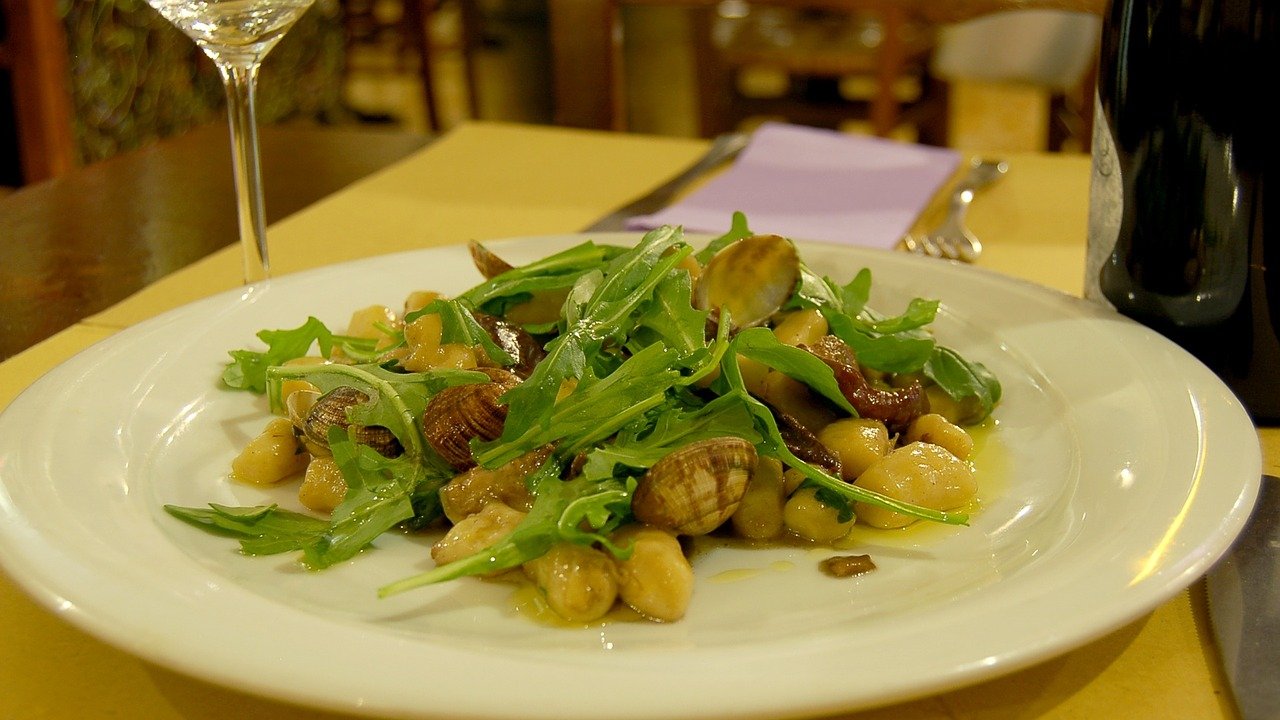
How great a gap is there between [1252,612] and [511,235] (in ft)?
4.06

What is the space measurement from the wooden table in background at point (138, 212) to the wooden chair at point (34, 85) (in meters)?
1.45

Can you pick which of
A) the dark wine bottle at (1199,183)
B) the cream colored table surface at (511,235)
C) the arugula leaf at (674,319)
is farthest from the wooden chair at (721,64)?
the arugula leaf at (674,319)

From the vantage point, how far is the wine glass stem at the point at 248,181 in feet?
4.46

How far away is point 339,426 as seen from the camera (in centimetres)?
97

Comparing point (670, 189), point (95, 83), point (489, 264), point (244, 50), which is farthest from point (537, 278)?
point (95, 83)

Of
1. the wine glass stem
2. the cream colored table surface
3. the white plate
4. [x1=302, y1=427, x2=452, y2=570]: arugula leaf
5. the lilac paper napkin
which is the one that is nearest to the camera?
the white plate

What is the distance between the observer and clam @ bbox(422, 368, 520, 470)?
→ 0.91 metres

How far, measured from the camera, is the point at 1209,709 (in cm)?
74

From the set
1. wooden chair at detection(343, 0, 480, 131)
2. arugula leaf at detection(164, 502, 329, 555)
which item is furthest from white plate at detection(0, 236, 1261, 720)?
wooden chair at detection(343, 0, 480, 131)

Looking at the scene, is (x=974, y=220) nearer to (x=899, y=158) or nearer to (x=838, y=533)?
(x=899, y=158)

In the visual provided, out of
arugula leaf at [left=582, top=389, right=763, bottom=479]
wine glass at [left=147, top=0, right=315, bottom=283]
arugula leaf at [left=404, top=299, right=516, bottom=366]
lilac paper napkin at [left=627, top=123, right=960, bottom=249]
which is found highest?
wine glass at [left=147, top=0, right=315, bottom=283]

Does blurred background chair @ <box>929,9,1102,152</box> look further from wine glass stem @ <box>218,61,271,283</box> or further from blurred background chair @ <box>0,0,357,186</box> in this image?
wine glass stem @ <box>218,61,271,283</box>

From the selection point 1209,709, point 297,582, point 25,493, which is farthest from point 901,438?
point 25,493

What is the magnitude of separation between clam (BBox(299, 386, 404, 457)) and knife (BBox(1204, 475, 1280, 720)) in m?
0.61
